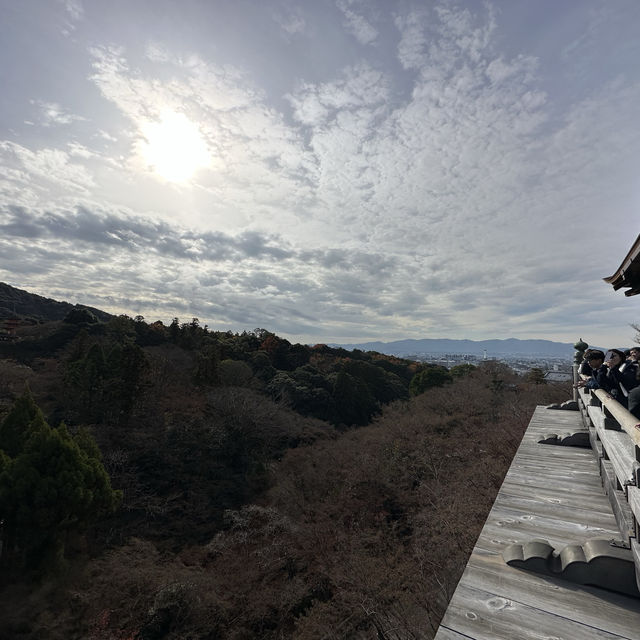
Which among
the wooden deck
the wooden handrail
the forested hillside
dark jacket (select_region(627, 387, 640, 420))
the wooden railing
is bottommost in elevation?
the forested hillside

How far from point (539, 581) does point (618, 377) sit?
115 inches

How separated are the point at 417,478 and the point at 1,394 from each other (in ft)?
80.0

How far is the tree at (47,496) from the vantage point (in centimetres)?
1034

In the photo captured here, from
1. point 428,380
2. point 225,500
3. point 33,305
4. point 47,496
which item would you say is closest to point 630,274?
point 47,496

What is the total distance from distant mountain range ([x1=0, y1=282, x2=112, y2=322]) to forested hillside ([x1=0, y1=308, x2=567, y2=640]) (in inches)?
1167

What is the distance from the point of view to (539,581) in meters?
2.24

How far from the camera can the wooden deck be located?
1.86 m

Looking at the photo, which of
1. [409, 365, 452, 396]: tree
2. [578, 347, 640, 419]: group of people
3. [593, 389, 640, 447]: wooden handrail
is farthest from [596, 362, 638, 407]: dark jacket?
[409, 365, 452, 396]: tree

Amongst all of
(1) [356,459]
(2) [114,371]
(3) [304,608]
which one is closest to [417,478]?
(1) [356,459]

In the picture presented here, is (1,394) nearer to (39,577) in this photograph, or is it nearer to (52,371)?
(52,371)

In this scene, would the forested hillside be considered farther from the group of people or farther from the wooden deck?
the group of people

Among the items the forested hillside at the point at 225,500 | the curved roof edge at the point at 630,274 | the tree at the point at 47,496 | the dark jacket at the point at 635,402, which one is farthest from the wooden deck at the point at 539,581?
the tree at the point at 47,496

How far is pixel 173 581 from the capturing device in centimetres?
1055

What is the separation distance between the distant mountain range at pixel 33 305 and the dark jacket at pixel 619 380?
58.8m
